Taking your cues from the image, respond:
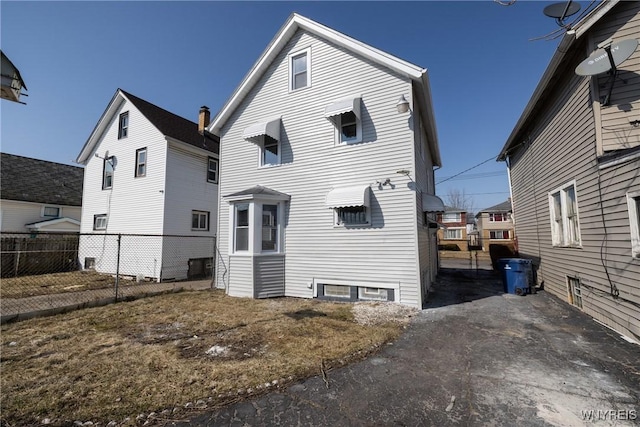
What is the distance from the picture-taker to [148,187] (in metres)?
14.3

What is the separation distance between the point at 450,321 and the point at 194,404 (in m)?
5.67

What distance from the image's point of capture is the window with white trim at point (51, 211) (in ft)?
60.5

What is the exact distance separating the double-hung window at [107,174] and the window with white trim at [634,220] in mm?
20847

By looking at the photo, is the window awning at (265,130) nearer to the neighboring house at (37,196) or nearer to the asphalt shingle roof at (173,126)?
the asphalt shingle roof at (173,126)

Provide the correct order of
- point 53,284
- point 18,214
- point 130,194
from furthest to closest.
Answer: point 18,214 < point 130,194 < point 53,284

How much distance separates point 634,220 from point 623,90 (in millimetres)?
2821

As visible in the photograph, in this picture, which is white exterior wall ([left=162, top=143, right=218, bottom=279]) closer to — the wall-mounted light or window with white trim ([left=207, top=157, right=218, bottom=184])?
window with white trim ([left=207, top=157, right=218, bottom=184])

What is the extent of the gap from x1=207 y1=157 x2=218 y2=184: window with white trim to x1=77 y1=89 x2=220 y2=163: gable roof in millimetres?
581

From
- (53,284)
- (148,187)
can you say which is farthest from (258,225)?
(53,284)

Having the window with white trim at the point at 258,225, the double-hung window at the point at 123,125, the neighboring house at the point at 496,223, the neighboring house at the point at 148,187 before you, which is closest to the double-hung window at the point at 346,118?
the window with white trim at the point at 258,225

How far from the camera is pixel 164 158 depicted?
45.7 ft

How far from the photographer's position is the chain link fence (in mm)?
10562

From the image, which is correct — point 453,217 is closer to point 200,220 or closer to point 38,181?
point 200,220

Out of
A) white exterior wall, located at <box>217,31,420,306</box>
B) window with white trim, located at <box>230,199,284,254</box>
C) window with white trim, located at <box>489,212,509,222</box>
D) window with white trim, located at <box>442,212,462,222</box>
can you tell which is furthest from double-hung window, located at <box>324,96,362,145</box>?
window with white trim, located at <box>442,212,462,222</box>
